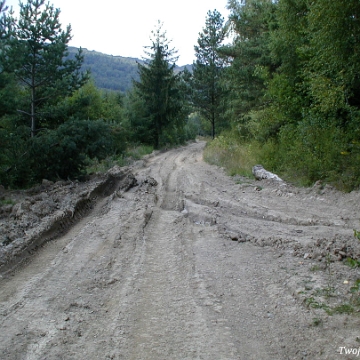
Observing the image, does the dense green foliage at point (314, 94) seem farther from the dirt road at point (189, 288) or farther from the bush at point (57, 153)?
the bush at point (57, 153)

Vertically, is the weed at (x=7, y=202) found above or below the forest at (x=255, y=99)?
below

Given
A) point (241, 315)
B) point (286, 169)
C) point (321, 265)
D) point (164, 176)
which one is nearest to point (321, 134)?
point (286, 169)

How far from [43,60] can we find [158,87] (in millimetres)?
20360

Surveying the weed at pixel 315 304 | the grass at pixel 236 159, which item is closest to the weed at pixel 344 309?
the weed at pixel 315 304

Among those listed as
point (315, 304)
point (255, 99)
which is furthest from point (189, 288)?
point (255, 99)

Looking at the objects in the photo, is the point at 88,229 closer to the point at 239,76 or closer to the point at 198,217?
the point at 198,217

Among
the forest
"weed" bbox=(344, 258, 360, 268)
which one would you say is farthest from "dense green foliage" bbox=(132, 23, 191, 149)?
"weed" bbox=(344, 258, 360, 268)

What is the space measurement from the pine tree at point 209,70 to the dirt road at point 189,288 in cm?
3039

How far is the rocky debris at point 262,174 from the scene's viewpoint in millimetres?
12234

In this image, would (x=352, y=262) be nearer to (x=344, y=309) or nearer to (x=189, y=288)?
(x=344, y=309)

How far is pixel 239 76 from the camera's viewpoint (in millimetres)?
21109

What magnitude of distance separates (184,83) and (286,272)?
116 feet

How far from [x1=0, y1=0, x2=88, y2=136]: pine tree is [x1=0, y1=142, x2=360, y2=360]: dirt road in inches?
385

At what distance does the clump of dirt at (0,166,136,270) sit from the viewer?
6.32 meters
